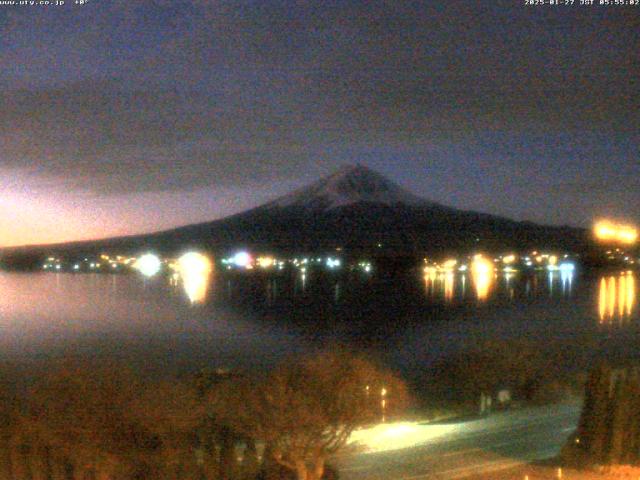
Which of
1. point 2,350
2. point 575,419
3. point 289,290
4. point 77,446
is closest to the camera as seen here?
point 77,446

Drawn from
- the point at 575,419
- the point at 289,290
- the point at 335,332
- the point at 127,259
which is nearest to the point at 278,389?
the point at 575,419

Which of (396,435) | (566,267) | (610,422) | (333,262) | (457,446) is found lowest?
(396,435)

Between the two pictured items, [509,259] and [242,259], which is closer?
[509,259]

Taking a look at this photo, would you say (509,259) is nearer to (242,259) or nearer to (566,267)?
(566,267)

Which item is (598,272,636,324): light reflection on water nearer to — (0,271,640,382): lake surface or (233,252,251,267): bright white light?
(0,271,640,382): lake surface

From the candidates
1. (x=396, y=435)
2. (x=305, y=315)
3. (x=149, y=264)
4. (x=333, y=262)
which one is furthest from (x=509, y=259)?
(x=396, y=435)

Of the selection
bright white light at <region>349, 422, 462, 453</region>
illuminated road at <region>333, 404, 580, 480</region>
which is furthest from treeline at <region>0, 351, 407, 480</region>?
bright white light at <region>349, 422, 462, 453</region>

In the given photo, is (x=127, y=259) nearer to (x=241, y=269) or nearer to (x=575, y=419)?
(x=241, y=269)
